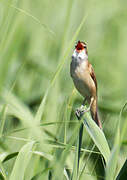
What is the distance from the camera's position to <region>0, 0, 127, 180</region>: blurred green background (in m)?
2.71

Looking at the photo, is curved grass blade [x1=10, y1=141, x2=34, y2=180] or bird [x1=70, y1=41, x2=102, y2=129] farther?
bird [x1=70, y1=41, x2=102, y2=129]

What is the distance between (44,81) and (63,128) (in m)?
2.29

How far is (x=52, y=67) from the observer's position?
4.51 m

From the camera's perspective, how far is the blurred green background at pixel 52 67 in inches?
107

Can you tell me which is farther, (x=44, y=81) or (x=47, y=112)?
(x=44, y=81)

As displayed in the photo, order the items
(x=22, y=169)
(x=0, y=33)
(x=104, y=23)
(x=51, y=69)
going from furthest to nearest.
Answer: (x=104, y=23) < (x=51, y=69) < (x=0, y=33) < (x=22, y=169)

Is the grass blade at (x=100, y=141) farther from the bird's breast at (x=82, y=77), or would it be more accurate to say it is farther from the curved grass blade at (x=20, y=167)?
the bird's breast at (x=82, y=77)

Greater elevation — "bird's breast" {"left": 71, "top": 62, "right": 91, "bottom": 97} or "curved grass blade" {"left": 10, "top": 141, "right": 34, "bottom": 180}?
"bird's breast" {"left": 71, "top": 62, "right": 91, "bottom": 97}

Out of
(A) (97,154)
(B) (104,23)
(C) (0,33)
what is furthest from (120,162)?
(B) (104,23)

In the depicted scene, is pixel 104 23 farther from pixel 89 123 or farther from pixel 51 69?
pixel 89 123

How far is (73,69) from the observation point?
3525 millimetres

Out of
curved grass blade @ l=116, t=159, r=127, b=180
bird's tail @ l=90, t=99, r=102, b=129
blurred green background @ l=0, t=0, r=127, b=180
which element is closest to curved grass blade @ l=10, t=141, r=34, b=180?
blurred green background @ l=0, t=0, r=127, b=180

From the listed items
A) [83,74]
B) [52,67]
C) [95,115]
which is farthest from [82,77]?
[52,67]

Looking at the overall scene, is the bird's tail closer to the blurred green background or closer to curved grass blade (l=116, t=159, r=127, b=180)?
the blurred green background
